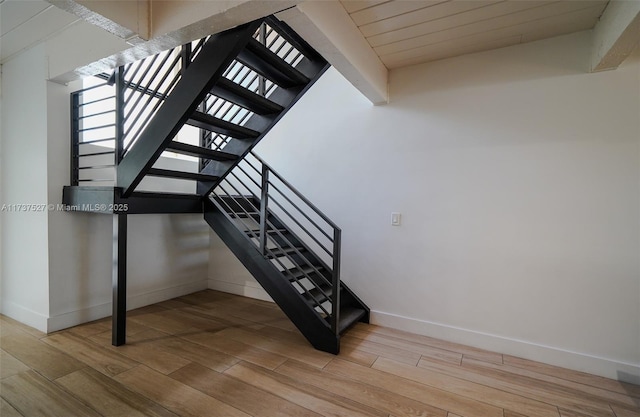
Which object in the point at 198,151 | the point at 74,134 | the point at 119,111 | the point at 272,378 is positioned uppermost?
the point at 119,111

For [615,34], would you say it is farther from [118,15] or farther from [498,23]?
[118,15]

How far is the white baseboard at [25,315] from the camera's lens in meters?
2.38

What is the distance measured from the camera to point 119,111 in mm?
2219

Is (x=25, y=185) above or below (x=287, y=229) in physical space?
above

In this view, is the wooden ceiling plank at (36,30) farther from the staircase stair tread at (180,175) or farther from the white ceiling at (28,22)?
the staircase stair tread at (180,175)

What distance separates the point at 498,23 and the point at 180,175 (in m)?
2.54

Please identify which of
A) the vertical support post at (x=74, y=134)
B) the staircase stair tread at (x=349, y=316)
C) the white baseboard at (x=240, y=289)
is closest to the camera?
the staircase stair tread at (x=349, y=316)

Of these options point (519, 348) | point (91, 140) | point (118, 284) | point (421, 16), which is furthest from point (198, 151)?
point (519, 348)

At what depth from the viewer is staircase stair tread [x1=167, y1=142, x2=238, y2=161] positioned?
204 centimetres

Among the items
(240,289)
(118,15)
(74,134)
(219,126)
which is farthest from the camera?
(240,289)

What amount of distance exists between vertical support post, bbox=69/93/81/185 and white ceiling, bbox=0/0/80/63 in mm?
463

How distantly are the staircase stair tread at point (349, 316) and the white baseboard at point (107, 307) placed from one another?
79.9 inches

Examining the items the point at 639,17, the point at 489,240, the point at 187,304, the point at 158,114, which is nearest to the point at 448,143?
the point at 489,240

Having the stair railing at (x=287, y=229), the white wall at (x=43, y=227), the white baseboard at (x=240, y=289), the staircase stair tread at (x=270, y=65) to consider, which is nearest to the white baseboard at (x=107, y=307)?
the white wall at (x=43, y=227)
